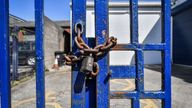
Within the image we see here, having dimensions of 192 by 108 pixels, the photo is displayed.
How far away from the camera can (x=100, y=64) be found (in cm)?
159

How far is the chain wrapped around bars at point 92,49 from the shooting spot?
153 centimetres

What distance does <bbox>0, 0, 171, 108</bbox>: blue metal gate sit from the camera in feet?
5.20

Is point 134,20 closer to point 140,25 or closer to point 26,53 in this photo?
point 26,53

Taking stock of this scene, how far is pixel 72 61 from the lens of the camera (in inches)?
61.9

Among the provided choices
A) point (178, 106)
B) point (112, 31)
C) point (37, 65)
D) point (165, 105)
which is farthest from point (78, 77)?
point (112, 31)

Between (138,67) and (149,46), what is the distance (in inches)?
5.9

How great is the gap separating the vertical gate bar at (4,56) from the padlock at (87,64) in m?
0.49

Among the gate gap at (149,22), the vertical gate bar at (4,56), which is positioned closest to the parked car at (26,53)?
the gate gap at (149,22)

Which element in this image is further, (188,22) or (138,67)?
(188,22)

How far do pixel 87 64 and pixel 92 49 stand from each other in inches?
3.7

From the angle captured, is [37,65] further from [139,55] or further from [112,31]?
[112,31]

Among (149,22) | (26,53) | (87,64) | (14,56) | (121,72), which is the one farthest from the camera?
(149,22)

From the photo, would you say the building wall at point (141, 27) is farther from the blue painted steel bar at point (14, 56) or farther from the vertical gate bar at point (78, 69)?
the vertical gate bar at point (78, 69)

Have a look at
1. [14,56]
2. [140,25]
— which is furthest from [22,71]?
[140,25]
